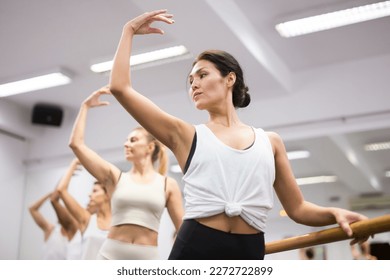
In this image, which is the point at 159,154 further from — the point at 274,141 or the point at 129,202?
the point at 274,141

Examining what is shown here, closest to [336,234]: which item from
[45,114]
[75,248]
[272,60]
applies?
[75,248]

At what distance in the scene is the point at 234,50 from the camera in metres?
4.11

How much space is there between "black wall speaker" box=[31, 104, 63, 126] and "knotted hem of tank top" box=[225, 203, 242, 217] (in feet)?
14.7

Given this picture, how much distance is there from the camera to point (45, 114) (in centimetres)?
536

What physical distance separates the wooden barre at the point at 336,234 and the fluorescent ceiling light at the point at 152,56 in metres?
3.29

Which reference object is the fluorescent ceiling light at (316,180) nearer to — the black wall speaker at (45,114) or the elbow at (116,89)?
the black wall speaker at (45,114)

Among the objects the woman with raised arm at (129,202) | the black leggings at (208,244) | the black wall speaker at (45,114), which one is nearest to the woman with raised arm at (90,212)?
the woman with raised arm at (129,202)

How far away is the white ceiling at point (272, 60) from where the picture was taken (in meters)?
3.88

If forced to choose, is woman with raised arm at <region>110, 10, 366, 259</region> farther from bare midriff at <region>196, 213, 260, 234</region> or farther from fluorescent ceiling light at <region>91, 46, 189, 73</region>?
fluorescent ceiling light at <region>91, 46, 189, 73</region>

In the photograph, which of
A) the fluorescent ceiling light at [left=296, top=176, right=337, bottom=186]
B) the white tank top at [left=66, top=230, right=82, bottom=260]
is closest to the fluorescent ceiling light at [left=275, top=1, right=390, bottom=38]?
the fluorescent ceiling light at [left=296, top=176, right=337, bottom=186]

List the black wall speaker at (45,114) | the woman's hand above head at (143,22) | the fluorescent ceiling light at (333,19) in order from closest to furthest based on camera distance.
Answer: the woman's hand above head at (143,22) < the fluorescent ceiling light at (333,19) < the black wall speaker at (45,114)

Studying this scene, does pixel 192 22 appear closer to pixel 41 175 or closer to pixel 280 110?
pixel 280 110

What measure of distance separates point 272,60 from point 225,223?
3.59m

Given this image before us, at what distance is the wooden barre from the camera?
3.33 feet
